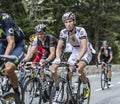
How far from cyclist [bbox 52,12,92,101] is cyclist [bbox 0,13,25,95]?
3.18 feet

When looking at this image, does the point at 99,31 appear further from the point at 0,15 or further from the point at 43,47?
the point at 0,15

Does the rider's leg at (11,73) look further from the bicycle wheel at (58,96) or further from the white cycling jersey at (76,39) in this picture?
the white cycling jersey at (76,39)

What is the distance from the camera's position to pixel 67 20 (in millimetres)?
8492

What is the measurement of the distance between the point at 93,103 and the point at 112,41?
3054cm

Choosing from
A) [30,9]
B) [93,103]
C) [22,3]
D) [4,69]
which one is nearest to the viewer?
[4,69]

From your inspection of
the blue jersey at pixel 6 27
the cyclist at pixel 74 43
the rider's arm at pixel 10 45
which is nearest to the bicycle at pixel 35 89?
the cyclist at pixel 74 43

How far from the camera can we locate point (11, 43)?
688 centimetres

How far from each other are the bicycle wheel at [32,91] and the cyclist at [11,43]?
1.50 metres

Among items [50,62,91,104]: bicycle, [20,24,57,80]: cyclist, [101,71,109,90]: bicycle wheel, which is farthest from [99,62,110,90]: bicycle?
[50,62,91,104]: bicycle

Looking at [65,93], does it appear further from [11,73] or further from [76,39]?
[11,73]

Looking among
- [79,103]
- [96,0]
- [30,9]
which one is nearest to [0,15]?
[79,103]

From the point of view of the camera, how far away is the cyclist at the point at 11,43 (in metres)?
6.87

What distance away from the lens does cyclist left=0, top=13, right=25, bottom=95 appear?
6866 mm

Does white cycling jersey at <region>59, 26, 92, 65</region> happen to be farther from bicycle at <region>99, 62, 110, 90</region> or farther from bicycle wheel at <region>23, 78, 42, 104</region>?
bicycle at <region>99, 62, 110, 90</region>
